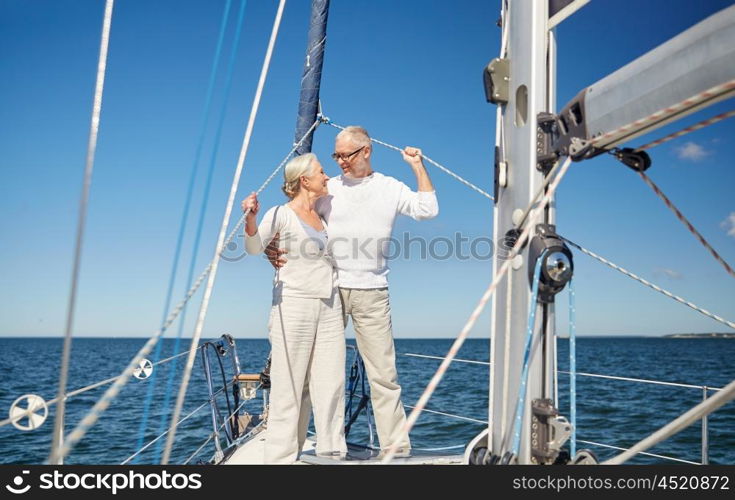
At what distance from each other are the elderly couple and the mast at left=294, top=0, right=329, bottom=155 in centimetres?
150

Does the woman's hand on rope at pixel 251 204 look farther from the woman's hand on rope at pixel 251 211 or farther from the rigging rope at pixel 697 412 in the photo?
the rigging rope at pixel 697 412

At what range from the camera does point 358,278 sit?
271cm

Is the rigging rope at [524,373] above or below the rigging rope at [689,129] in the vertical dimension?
below

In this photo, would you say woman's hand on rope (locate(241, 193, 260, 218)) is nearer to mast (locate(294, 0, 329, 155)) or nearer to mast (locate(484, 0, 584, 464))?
mast (locate(484, 0, 584, 464))

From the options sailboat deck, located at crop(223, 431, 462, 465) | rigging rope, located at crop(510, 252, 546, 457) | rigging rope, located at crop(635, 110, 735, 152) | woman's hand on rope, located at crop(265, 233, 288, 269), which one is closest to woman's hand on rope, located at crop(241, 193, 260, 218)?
woman's hand on rope, located at crop(265, 233, 288, 269)

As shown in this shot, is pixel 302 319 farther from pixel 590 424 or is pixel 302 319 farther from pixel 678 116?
pixel 590 424

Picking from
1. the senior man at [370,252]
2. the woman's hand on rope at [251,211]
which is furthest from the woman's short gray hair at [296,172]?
the woman's hand on rope at [251,211]

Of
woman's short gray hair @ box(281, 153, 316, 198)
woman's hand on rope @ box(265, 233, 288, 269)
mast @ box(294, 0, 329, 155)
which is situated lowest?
woman's hand on rope @ box(265, 233, 288, 269)

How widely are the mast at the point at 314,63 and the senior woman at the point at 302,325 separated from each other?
1537 mm

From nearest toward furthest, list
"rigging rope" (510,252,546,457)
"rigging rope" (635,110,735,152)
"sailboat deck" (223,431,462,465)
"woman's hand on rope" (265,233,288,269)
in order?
"rigging rope" (635,110,735,152) < "rigging rope" (510,252,546,457) < "sailboat deck" (223,431,462,465) < "woman's hand on rope" (265,233,288,269)

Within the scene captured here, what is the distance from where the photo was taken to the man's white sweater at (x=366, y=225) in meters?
2.70

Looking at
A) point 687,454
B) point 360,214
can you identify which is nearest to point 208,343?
point 360,214

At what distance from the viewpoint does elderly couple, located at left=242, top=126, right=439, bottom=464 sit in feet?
8.40

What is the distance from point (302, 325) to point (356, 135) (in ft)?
3.27
